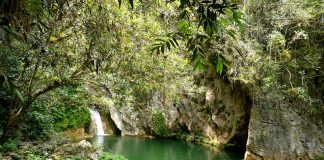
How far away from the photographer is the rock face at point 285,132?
36.1ft

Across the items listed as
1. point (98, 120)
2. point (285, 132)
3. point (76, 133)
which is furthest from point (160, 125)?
point (285, 132)

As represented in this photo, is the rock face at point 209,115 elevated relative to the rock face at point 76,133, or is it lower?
elevated

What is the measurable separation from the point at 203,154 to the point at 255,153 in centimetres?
346

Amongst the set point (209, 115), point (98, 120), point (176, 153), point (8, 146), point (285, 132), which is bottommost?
point (176, 153)

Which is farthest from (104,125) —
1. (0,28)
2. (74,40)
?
(0,28)

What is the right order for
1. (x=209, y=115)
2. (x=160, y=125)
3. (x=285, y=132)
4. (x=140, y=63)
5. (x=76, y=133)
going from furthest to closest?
(x=160, y=125), (x=76, y=133), (x=209, y=115), (x=285, y=132), (x=140, y=63)

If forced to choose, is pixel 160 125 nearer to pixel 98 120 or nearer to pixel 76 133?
pixel 98 120

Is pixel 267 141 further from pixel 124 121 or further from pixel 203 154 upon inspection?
pixel 124 121

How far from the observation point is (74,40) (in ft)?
19.8

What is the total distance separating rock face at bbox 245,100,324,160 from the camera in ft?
36.1

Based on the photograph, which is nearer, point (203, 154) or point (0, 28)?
point (0, 28)

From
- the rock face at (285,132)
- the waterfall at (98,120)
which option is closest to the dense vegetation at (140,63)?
the rock face at (285,132)

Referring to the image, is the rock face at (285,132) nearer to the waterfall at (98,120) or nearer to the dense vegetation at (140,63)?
the dense vegetation at (140,63)

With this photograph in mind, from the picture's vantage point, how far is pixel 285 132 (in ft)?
37.8
